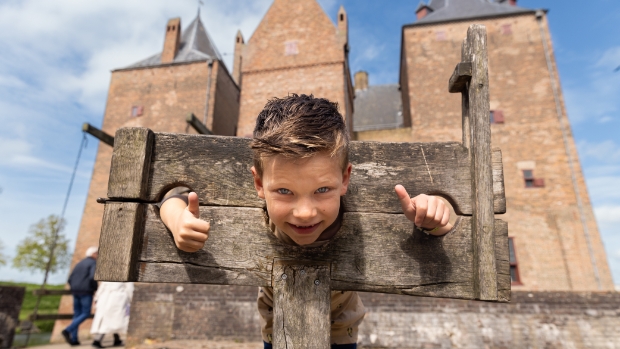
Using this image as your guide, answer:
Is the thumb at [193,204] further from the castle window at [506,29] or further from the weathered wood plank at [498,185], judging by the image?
the castle window at [506,29]

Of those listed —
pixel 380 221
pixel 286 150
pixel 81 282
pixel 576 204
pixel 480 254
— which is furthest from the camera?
pixel 576 204

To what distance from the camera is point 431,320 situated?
239 inches

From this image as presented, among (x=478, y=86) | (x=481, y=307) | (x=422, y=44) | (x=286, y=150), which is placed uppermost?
(x=422, y=44)

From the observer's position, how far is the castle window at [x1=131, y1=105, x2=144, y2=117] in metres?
17.2

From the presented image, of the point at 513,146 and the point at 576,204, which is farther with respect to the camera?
the point at 513,146

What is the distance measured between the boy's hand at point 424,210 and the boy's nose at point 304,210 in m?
0.47

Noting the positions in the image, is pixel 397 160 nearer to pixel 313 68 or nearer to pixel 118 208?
pixel 118 208

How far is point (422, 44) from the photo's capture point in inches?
643

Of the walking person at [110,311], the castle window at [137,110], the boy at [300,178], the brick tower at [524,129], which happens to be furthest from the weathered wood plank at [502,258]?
the castle window at [137,110]

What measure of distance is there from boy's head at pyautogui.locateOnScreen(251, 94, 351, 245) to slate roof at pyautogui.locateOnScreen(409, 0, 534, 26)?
669 inches

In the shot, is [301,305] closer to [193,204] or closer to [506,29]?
[193,204]

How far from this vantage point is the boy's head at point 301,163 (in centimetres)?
156

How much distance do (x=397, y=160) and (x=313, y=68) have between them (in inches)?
543

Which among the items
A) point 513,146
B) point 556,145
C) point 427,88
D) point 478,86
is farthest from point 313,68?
point 478,86
